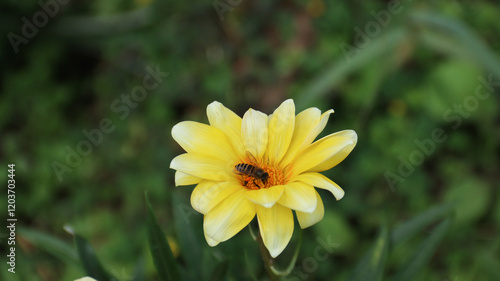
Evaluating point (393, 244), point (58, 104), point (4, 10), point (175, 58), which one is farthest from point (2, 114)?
point (393, 244)

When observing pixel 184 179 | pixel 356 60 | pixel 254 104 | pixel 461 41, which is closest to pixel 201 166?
pixel 184 179

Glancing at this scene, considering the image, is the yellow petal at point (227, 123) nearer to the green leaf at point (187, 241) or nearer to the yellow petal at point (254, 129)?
the yellow petal at point (254, 129)

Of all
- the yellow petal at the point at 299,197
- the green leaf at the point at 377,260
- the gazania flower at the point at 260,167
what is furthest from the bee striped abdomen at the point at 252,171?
the green leaf at the point at 377,260

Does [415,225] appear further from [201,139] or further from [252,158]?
[201,139]

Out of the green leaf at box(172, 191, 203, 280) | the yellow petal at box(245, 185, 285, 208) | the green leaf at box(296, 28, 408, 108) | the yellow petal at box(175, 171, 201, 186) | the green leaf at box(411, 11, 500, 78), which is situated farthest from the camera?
the green leaf at box(296, 28, 408, 108)

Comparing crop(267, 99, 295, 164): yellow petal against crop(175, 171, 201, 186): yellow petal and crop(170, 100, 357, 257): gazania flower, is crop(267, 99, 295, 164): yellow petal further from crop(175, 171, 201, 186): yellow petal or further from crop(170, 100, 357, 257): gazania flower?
crop(175, 171, 201, 186): yellow petal

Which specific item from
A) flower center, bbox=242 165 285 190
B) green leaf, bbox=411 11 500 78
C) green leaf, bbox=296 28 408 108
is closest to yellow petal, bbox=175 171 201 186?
flower center, bbox=242 165 285 190

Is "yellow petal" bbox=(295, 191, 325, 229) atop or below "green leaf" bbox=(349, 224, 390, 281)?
atop

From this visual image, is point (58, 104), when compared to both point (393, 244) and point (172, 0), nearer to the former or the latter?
point (172, 0)
